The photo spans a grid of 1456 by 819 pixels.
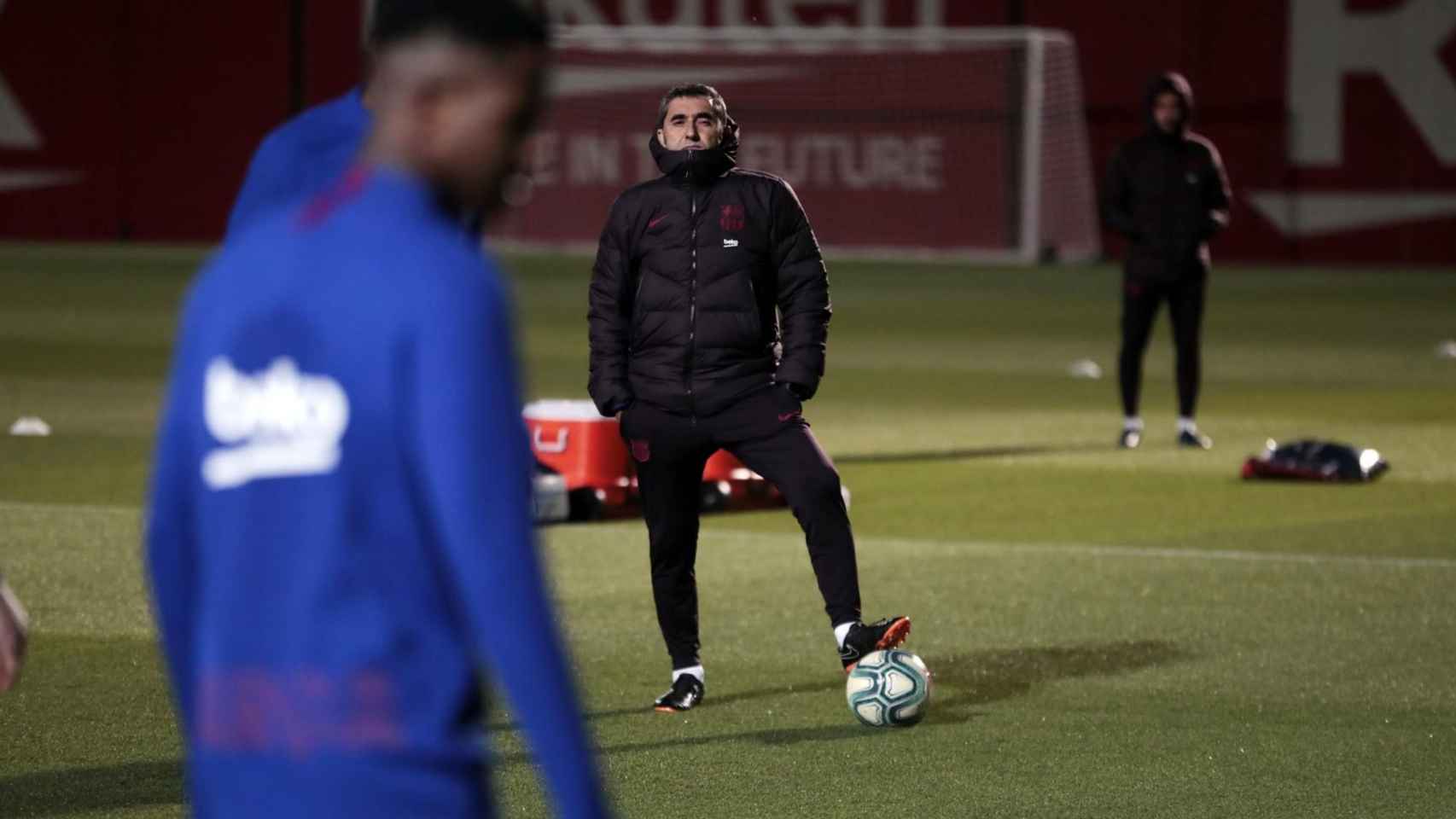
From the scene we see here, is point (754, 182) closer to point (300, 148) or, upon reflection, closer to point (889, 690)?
point (889, 690)

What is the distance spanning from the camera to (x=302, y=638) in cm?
274

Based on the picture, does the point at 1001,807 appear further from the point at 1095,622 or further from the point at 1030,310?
the point at 1030,310

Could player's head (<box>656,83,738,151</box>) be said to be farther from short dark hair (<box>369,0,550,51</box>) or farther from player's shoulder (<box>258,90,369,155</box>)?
Answer: short dark hair (<box>369,0,550,51</box>)

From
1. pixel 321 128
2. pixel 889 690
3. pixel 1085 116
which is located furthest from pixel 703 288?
pixel 1085 116

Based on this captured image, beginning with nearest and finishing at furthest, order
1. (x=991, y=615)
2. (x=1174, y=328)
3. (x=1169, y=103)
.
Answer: (x=991, y=615) → (x=1169, y=103) → (x=1174, y=328)

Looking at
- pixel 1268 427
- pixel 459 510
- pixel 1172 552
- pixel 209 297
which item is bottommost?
pixel 1268 427

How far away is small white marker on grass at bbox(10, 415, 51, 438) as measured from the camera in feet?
53.2

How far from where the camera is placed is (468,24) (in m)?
2.72

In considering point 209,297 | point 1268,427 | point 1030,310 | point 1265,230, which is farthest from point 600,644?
point 1265,230

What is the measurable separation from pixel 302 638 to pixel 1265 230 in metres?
35.1

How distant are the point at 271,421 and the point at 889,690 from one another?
5343 mm

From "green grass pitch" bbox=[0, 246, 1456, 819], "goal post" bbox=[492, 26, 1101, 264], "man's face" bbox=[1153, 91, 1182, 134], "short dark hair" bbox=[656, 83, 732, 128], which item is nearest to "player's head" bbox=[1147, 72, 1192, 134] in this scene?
"man's face" bbox=[1153, 91, 1182, 134]

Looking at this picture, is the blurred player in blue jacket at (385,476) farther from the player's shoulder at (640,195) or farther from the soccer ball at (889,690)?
the player's shoulder at (640,195)

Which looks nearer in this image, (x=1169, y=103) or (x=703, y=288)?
(x=703, y=288)
